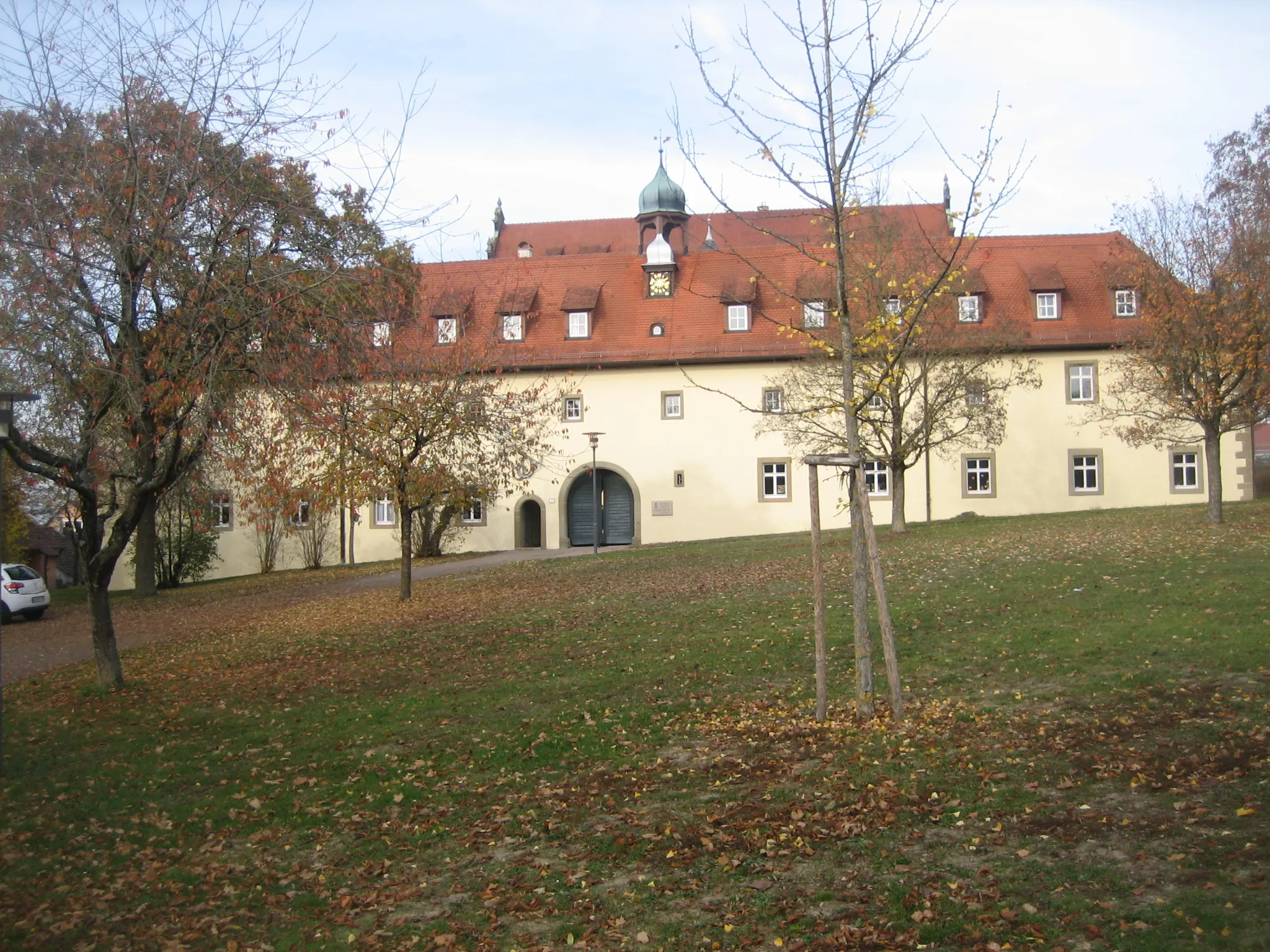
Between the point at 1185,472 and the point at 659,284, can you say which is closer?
the point at 1185,472

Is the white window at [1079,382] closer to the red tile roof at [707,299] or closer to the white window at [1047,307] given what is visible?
the red tile roof at [707,299]

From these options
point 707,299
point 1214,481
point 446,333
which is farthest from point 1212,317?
point 707,299

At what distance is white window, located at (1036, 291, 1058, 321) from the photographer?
37.0 m

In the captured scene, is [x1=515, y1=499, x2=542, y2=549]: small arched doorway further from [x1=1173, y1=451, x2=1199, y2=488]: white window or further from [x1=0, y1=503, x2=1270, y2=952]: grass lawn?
[x1=0, y1=503, x2=1270, y2=952]: grass lawn

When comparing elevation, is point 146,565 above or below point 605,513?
below

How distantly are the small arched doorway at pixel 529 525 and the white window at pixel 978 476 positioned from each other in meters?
14.0

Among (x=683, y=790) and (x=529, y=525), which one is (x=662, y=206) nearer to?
(x=529, y=525)

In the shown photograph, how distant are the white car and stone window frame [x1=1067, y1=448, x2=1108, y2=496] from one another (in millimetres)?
29199

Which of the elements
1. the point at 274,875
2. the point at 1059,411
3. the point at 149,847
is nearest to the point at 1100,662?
the point at 274,875

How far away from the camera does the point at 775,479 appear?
37.2m

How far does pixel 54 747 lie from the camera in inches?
399

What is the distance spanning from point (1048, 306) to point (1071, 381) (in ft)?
8.90

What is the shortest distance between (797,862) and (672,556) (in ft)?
68.7

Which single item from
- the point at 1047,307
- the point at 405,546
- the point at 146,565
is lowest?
the point at 146,565
